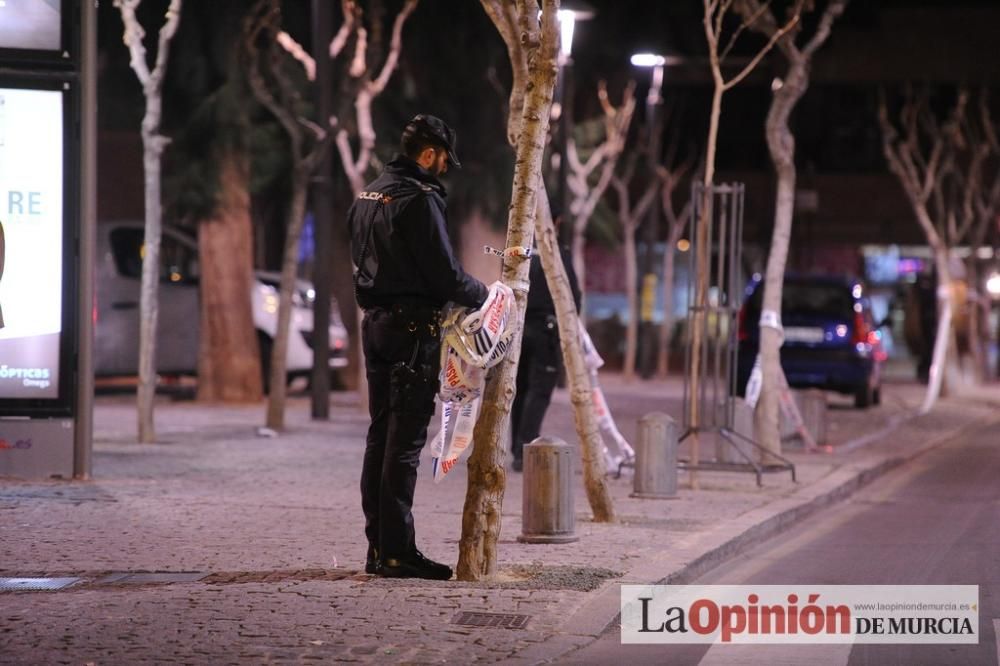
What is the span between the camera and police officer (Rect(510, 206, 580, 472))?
13523mm

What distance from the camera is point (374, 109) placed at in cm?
2328

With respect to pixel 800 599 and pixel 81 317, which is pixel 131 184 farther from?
pixel 800 599

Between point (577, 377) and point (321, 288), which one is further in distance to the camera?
point (321, 288)

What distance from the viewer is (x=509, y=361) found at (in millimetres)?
8516

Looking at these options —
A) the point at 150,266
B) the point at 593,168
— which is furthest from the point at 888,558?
the point at 593,168

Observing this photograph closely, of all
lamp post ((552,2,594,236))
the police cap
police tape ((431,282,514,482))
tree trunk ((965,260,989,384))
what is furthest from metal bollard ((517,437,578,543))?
tree trunk ((965,260,989,384))

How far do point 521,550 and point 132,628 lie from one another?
300cm

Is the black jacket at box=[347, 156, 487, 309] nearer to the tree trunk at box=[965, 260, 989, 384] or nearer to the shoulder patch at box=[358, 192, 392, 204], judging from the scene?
the shoulder patch at box=[358, 192, 392, 204]

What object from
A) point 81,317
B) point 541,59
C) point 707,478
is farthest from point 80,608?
point 707,478

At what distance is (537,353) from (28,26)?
4449mm

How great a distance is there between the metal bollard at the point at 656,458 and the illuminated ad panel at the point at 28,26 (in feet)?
16.1

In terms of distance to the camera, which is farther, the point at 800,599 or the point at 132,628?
the point at 800,599

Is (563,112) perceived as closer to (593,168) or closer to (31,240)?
(593,168)

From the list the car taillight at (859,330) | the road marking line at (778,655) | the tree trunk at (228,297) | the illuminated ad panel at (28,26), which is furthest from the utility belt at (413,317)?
the car taillight at (859,330)
